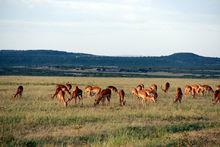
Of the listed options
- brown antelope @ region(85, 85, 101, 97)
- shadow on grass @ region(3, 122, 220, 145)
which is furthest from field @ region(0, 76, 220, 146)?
brown antelope @ region(85, 85, 101, 97)

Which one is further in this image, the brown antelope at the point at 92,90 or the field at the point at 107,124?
the brown antelope at the point at 92,90

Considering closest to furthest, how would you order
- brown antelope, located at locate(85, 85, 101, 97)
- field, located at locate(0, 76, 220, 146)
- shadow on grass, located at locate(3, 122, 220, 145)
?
shadow on grass, located at locate(3, 122, 220, 145)
field, located at locate(0, 76, 220, 146)
brown antelope, located at locate(85, 85, 101, 97)

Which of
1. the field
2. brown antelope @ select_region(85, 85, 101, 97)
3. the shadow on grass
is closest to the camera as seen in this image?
the shadow on grass

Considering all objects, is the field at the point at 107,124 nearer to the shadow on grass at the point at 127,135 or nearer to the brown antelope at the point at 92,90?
the shadow on grass at the point at 127,135

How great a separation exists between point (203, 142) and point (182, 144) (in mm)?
1017

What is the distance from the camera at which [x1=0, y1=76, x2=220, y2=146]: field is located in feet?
48.8

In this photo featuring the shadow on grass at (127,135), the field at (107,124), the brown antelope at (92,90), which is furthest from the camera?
the brown antelope at (92,90)

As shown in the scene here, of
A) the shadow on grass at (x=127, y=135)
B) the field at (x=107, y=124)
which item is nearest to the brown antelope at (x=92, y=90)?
the field at (x=107, y=124)

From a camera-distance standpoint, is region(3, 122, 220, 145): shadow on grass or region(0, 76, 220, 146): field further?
region(0, 76, 220, 146): field

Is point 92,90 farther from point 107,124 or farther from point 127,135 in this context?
point 127,135

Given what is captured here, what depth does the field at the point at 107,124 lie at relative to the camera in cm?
1488

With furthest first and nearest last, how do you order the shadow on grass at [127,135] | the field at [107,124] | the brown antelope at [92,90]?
the brown antelope at [92,90], the field at [107,124], the shadow on grass at [127,135]

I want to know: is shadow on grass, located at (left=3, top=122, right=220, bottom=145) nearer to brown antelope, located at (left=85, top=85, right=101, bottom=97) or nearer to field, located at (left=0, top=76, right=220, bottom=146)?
field, located at (left=0, top=76, right=220, bottom=146)

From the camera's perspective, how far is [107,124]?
59.8ft
